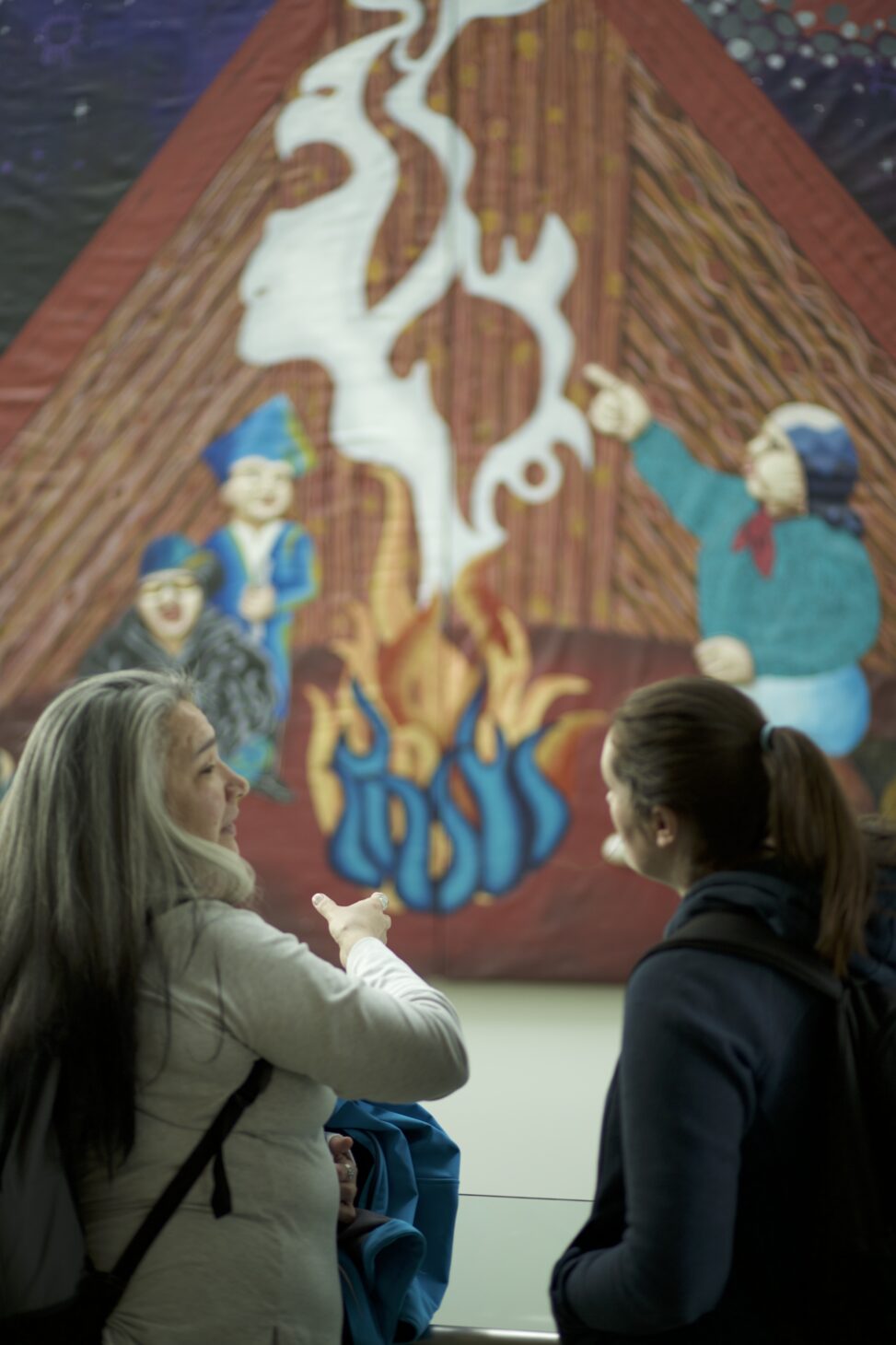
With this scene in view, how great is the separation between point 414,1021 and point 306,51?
394cm

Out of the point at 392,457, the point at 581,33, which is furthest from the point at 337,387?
the point at 581,33

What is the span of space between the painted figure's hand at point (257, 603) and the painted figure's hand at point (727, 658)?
1.32 m

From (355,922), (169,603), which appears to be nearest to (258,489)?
(169,603)

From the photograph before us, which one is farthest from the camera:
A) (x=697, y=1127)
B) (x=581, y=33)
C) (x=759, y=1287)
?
(x=581, y=33)

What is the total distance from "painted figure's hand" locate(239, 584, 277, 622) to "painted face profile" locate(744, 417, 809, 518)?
59.3 inches

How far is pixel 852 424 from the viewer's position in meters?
4.55

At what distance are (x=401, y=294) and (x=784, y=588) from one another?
1.48m

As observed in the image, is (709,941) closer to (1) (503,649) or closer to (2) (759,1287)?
(2) (759,1287)

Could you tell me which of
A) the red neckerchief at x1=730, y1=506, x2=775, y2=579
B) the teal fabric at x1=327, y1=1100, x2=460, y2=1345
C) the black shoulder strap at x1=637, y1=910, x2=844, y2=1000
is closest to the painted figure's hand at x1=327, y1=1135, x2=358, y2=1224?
the teal fabric at x1=327, y1=1100, x2=460, y2=1345

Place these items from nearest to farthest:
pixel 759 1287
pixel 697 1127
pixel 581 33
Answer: pixel 697 1127 < pixel 759 1287 < pixel 581 33

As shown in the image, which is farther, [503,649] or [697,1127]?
[503,649]

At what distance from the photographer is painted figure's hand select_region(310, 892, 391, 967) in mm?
1708

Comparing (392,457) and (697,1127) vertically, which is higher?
(392,457)

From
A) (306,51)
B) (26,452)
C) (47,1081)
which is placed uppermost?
(306,51)
